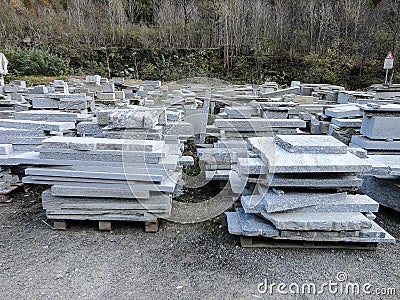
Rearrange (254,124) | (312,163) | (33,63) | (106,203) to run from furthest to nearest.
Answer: (33,63)
(254,124)
(106,203)
(312,163)

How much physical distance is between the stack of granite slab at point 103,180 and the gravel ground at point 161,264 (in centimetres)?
25

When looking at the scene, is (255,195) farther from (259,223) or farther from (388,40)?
(388,40)

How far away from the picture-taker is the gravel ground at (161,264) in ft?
9.07

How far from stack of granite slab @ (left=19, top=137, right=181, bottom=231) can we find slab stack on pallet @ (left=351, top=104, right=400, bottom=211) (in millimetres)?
2684

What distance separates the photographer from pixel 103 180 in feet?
11.7

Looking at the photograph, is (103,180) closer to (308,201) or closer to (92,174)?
(92,174)

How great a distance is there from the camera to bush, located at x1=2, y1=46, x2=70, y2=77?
16.6 m

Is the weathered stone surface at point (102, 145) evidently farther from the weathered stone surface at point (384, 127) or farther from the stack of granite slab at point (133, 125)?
the weathered stone surface at point (384, 127)

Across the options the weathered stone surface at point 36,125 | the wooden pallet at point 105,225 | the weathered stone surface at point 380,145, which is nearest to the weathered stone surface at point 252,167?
the wooden pallet at point 105,225

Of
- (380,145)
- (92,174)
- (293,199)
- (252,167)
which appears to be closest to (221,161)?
(252,167)

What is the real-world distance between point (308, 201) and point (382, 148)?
7.32ft

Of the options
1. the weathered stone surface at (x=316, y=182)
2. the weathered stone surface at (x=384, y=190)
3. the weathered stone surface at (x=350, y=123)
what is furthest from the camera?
the weathered stone surface at (x=350, y=123)

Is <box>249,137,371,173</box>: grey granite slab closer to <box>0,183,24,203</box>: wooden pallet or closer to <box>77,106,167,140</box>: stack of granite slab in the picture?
<box>77,106,167,140</box>: stack of granite slab

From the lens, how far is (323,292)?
2.78 metres
